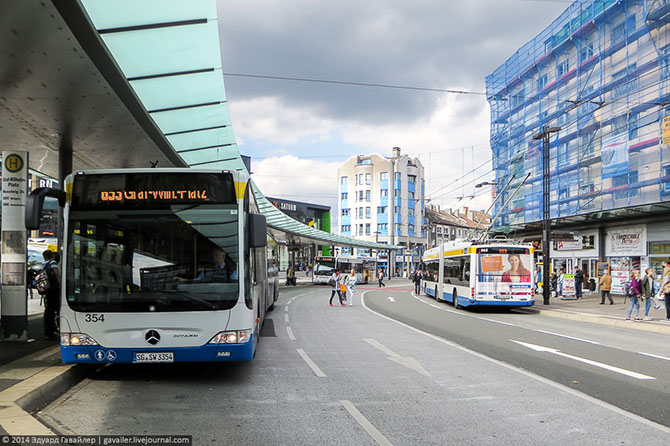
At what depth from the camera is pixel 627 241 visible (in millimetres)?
28688

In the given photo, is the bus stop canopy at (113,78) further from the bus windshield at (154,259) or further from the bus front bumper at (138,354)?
the bus front bumper at (138,354)

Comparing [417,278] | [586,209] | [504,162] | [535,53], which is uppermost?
[535,53]

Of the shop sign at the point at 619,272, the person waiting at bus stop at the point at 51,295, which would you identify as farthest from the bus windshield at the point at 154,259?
the shop sign at the point at 619,272

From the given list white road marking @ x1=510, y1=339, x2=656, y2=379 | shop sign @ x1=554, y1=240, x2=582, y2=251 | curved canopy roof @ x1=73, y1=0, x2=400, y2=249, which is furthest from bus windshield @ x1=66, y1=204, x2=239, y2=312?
shop sign @ x1=554, y1=240, x2=582, y2=251

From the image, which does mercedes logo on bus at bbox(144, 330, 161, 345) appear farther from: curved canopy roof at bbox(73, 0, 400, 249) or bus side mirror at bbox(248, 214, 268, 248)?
curved canopy roof at bbox(73, 0, 400, 249)

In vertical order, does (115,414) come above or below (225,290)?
below

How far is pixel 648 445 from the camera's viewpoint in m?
5.12

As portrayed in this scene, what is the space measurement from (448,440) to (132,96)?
25.4 ft

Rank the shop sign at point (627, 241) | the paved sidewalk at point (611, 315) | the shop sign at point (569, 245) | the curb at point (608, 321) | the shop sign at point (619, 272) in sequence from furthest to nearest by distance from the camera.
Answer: the shop sign at point (569, 245), the shop sign at point (619, 272), the shop sign at point (627, 241), the paved sidewalk at point (611, 315), the curb at point (608, 321)

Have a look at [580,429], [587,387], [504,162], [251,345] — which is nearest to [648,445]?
[580,429]

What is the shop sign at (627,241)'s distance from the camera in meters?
27.5

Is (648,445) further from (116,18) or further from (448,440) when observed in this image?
(116,18)

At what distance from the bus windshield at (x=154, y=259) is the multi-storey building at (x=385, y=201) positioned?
85.6 m

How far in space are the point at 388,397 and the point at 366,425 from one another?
1348 millimetres
